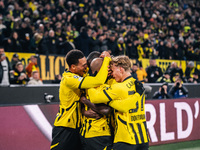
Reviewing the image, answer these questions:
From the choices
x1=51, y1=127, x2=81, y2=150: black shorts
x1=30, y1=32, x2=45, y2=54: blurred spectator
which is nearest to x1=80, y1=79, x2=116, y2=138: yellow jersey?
x1=51, y1=127, x2=81, y2=150: black shorts

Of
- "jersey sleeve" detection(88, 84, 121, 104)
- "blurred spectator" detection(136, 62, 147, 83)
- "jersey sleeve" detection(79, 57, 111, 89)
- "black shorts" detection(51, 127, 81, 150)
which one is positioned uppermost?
"jersey sleeve" detection(79, 57, 111, 89)

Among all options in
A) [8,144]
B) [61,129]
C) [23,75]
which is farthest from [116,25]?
[61,129]

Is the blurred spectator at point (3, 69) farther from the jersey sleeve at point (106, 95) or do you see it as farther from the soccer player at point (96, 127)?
the jersey sleeve at point (106, 95)

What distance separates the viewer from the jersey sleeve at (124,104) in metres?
3.35

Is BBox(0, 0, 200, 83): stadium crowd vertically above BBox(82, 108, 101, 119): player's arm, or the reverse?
BBox(0, 0, 200, 83): stadium crowd

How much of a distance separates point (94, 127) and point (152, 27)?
1524 cm

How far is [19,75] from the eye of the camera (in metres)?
8.77

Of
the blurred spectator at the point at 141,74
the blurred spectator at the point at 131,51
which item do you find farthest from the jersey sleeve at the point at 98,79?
the blurred spectator at the point at 131,51

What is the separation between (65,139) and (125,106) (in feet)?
3.27

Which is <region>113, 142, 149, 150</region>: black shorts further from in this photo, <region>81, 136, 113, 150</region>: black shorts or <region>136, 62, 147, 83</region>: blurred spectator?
<region>136, 62, 147, 83</region>: blurred spectator

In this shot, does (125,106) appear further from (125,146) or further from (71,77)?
(71,77)

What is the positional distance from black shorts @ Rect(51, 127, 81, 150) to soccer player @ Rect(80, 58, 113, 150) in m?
0.22

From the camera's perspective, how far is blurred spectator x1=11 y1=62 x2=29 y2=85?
28.5 ft

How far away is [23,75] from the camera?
28.3 feet
